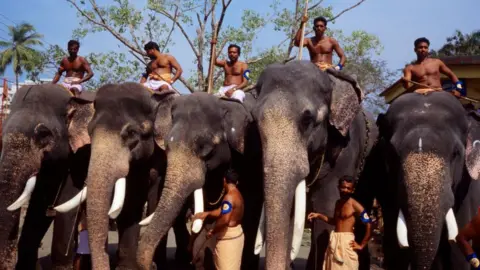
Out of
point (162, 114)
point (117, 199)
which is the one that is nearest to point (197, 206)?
point (117, 199)

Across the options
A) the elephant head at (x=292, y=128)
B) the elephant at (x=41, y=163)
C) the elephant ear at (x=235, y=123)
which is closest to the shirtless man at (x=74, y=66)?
the elephant at (x=41, y=163)

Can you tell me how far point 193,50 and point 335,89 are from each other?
1518 cm

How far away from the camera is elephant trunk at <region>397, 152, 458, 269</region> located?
552cm

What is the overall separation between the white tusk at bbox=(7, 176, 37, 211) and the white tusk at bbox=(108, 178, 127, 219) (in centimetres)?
102

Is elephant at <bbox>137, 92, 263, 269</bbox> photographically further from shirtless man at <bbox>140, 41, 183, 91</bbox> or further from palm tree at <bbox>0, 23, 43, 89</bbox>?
palm tree at <bbox>0, 23, 43, 89</bbox>

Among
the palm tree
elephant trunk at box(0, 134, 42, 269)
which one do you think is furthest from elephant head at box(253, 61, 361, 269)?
the palm tree

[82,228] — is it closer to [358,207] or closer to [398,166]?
[358,207]

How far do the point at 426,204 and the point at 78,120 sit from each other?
→ 4509mm

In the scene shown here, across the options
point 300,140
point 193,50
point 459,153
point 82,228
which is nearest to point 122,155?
point 82,228

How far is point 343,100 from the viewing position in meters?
6.64

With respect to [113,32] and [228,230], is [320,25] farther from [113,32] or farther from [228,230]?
[113,32]

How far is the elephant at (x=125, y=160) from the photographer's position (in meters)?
6.75

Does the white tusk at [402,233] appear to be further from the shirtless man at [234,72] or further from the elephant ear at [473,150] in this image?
the shirtless man at [234,72]

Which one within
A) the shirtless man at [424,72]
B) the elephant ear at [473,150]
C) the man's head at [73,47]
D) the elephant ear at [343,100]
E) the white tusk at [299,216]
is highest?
the man's head at [73,47]
